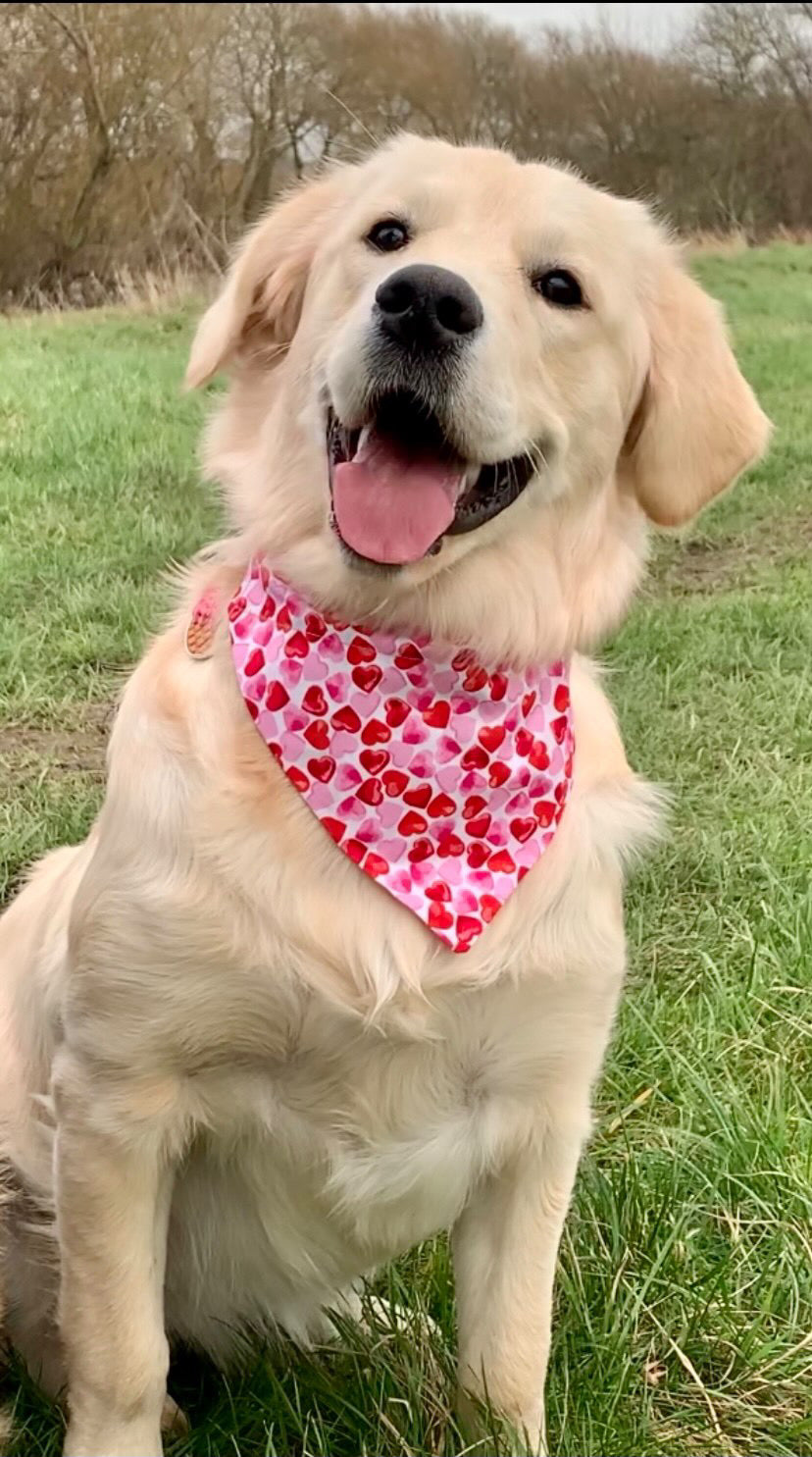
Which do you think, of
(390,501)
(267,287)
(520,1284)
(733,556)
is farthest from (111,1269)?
(733,556)

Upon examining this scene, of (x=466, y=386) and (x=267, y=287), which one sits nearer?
(x=466, y=386)

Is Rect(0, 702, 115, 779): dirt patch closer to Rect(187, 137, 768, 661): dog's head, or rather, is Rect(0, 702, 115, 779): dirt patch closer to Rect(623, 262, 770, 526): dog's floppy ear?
Rect(187, 137, 768, 661): dog's head

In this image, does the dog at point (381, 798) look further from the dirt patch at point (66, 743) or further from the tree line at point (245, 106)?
the dirt patch at point (66, 743)

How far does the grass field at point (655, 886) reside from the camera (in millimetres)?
1398

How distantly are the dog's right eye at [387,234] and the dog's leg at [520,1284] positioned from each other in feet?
2.85

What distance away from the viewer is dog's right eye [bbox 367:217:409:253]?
130cm

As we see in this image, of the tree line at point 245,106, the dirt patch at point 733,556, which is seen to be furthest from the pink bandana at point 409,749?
the dirt patch at point 733,556

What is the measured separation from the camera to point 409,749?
127 cm

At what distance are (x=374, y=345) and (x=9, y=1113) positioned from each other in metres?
0.93

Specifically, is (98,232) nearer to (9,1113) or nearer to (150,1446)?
(9,1113)

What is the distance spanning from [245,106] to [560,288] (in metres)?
1.26

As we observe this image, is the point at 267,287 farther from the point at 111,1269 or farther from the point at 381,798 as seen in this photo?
the point at 111,1269

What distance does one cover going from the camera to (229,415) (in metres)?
1.39

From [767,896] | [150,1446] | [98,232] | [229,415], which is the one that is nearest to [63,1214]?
[150,1446]
